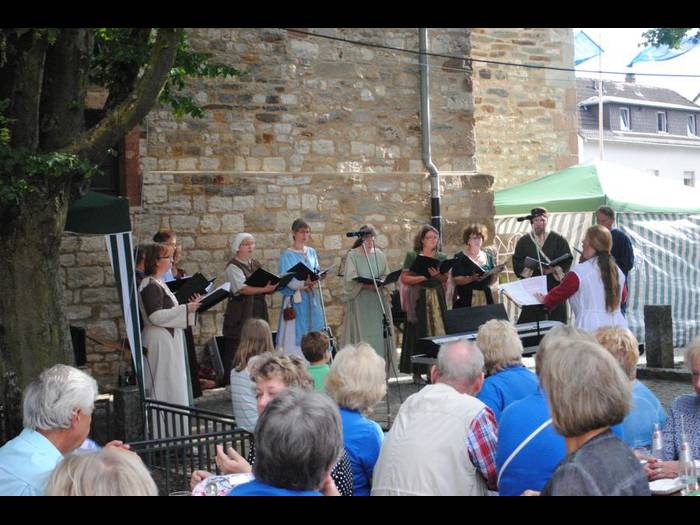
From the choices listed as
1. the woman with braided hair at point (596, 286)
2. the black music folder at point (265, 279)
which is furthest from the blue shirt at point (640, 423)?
the black music folder at point (265, 279)

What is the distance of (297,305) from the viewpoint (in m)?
10.5

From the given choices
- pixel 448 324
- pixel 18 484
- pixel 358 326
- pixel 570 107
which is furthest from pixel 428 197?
pixel 18 484

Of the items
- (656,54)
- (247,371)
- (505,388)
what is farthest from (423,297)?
(656,54)

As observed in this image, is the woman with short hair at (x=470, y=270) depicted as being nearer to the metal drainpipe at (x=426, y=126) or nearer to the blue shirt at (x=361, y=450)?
the metal drainpipe at (x=426, y=126)

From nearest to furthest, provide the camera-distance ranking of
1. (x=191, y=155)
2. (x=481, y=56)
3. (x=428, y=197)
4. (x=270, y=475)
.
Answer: (x=270, y=475) < (x=191, y=155) < (x=428, y=197) < (x=481, y=56)

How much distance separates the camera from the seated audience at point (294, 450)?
9.05ft

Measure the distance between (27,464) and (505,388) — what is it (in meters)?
2.23

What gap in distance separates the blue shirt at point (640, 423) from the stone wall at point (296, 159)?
24.9 ft

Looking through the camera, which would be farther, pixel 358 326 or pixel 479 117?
pixel 479 117

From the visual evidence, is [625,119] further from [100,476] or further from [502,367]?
[100,476]
